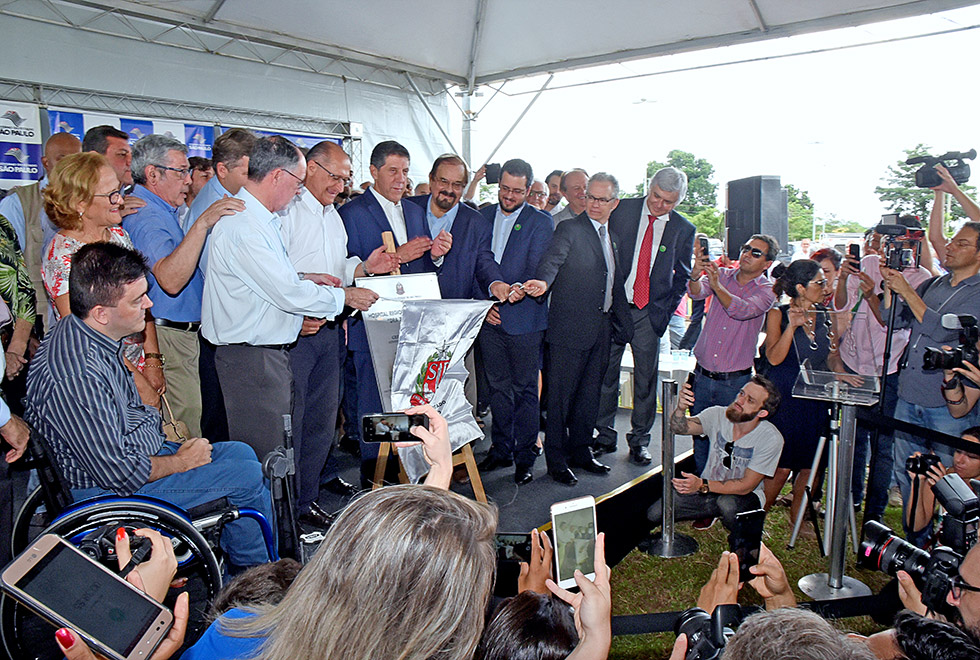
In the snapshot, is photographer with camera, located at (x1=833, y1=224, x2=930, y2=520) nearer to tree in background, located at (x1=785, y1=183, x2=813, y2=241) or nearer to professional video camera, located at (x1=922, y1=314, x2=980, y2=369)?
professional video camera, located at (x1=922, y1=314, x2=980, y2=369)

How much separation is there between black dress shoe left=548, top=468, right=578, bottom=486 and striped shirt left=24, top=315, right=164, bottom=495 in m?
2.42

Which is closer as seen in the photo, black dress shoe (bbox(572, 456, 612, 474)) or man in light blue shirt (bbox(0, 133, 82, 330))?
man in light blue shirt (bbox(0, 133, 82, 330))

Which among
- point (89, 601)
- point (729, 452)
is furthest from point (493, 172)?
point (89, 601)

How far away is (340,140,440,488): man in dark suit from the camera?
11.6 feet

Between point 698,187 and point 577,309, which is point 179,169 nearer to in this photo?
point 577,309

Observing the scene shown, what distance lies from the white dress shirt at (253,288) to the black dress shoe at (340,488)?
125 cm

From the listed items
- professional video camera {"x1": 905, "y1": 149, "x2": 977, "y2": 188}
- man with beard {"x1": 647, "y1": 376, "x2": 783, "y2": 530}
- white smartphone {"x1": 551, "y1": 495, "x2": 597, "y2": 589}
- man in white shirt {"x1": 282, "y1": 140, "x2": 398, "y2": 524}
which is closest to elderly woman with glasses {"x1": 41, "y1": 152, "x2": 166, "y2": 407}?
man in white shirt {"x1": 282, "y1": 140, "x2": 398, "y2": 524}

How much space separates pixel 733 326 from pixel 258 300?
2646 mm

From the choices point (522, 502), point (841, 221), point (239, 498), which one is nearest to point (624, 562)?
point (522, 502)

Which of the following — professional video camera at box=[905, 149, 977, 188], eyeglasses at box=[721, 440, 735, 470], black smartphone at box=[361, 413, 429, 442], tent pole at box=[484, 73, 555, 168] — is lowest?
eyeglasses at box=[721, 440, 735, 470]

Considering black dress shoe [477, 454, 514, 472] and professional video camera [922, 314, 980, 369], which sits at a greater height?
professional video camera [922, 314, 980, 369]

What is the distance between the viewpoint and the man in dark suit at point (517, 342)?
4059 mm

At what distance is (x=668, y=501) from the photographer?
11.5 ft

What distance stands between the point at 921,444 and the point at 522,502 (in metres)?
2.01
